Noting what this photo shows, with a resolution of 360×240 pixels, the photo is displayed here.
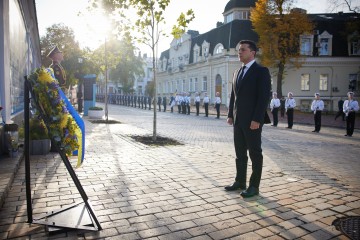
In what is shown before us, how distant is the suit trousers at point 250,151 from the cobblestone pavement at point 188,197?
0.31 m

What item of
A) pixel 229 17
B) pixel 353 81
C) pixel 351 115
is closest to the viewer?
pixel 351 115

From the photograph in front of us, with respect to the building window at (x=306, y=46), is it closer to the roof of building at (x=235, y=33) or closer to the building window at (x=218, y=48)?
the roof of building at (x=235, y=33)

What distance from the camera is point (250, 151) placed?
4.14 metres

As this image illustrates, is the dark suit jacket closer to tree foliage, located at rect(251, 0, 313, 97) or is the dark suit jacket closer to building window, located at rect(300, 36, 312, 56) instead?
tree foliage, located at rect(251, 0, 313, 97)

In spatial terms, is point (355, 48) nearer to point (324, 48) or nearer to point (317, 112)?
point (324, 48)

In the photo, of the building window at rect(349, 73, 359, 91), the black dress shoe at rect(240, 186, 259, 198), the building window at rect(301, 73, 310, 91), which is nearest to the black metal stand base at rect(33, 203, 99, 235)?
the black dress shoe at rect(240, 186, 259, 198)

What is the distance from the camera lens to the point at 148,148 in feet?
25.5

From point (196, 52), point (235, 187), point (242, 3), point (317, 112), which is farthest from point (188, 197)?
point (196, 52)

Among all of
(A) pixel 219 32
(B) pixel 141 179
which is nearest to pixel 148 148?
(B) pixel 141 179

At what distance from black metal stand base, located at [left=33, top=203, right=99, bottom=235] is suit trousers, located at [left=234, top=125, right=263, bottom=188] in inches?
91.6

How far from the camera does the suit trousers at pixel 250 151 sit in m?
4.10

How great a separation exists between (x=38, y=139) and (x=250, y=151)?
492cm

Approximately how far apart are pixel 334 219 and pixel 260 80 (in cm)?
200

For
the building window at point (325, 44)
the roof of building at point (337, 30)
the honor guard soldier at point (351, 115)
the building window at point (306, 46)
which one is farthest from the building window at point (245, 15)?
the honor guard soldier at point (351, 115)
